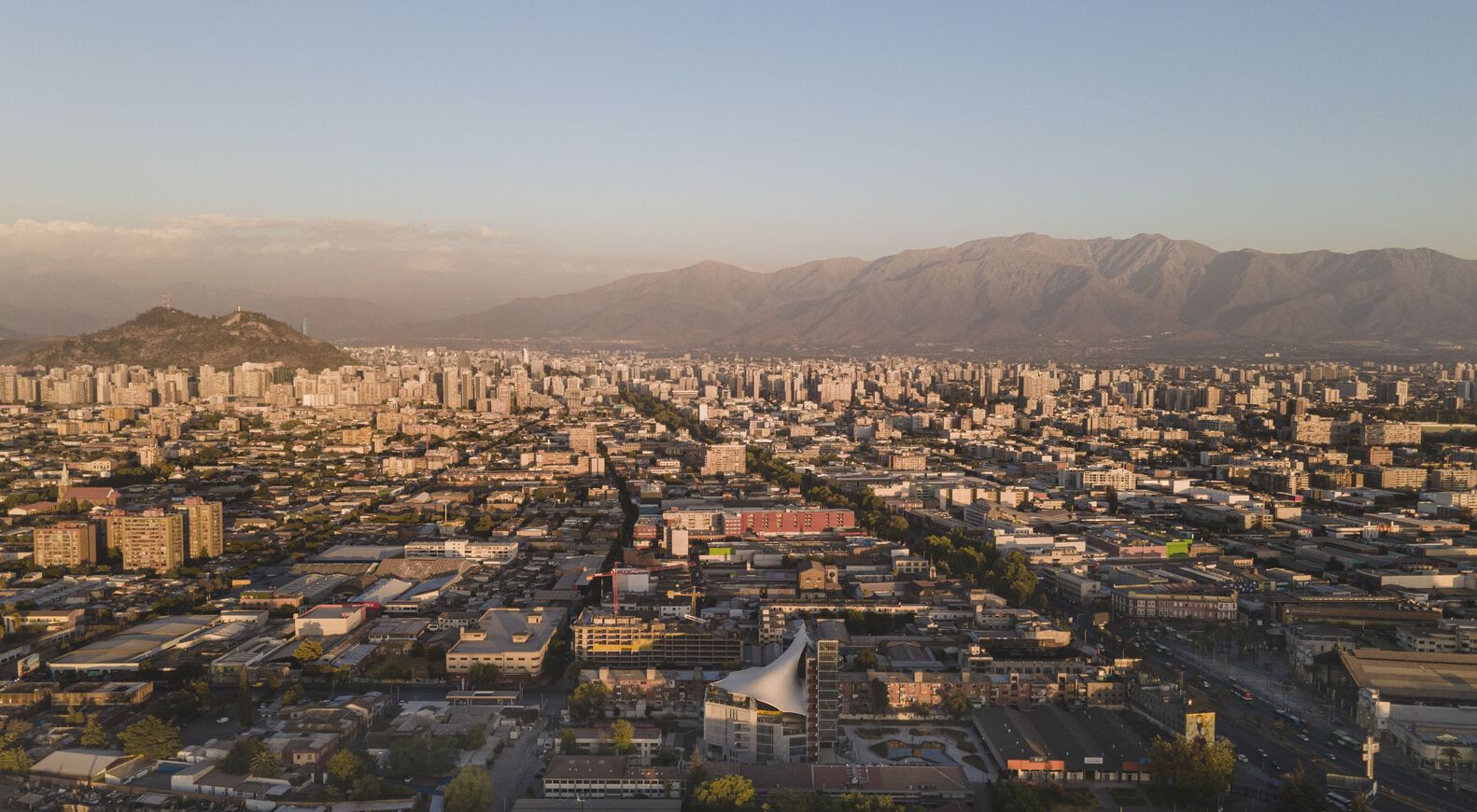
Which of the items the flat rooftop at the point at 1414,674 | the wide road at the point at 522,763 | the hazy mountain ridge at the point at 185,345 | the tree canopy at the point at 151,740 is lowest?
the wide road at the point at 522,763

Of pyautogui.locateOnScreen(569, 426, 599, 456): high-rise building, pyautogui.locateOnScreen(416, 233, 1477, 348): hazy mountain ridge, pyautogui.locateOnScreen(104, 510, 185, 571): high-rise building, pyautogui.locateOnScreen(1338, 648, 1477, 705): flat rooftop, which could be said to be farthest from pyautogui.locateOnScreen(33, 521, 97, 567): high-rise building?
pyautogui.locateOnScreen(416, 233, 1477, 348): hazy mountain ridge

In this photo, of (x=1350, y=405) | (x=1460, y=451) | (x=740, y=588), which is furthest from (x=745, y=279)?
(x=740, y=588)

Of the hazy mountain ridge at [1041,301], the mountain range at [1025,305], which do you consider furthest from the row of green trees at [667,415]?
the hazy mountain ridge at [1041,301]

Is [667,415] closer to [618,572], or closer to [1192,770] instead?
[618,572]

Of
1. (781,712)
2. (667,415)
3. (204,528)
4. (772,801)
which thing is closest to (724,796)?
(772,801)

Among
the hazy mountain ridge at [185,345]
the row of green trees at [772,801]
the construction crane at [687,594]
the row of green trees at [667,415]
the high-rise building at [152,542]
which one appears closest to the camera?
the row of green trees at [772,801]

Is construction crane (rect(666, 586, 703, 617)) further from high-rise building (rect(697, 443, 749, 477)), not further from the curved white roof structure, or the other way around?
high-rise building (rect(697, 443, 749, 477))

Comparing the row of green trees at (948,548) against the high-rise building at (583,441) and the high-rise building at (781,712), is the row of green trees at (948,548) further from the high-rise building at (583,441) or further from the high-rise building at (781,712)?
the high-rise building at (583,441)
